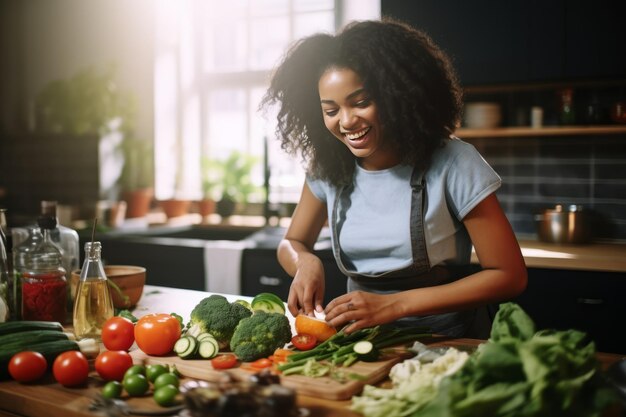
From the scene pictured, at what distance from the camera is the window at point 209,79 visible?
4.60 metres

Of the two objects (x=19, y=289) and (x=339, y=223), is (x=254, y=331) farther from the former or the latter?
(x=19, y=289)

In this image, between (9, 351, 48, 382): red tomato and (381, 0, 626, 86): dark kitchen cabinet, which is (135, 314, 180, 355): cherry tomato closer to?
(9, 351, 48, 382): red tomato

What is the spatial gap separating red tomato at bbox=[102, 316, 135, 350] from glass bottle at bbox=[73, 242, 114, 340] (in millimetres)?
114

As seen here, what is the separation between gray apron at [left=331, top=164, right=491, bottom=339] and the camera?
169 cm

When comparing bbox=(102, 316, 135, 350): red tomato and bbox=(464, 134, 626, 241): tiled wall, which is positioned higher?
bbox=(464, 134, 626, 241): tiled wall

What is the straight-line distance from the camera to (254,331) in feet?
4.33

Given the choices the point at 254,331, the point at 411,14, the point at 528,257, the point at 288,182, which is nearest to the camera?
the point at 254,331

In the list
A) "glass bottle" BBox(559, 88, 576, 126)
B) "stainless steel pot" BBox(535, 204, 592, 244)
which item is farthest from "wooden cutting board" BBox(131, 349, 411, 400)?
"glass bottle" BBox(559, 88, 576, 126)

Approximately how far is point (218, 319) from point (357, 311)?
31 centimetres

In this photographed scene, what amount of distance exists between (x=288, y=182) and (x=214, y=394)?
357 cm

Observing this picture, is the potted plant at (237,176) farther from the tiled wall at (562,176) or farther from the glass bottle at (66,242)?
the glass bottle at (66,242)

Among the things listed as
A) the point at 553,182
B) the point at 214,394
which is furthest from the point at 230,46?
the point at 214,394

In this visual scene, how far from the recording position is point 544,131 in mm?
3184

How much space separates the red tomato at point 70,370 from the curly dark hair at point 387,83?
920 millimetres
